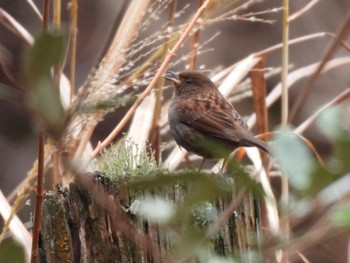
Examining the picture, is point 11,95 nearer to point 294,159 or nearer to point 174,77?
point 294,159

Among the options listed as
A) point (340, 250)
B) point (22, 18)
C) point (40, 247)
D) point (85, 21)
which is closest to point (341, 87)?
point (85, 21)

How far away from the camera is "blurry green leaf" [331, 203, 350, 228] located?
2.06 ft

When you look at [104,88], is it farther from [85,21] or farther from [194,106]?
[85,21]

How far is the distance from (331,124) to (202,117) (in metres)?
2.97

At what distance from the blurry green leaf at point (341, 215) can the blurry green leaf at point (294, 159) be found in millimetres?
35

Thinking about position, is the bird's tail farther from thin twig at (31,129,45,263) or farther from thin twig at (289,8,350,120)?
thin twig at (289,8,350,120)

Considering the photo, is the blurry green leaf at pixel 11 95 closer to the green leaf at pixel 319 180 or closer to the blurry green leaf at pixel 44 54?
the blurry green leaf at pixel 44 54

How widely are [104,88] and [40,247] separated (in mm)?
561

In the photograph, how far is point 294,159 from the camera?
675 millimetres

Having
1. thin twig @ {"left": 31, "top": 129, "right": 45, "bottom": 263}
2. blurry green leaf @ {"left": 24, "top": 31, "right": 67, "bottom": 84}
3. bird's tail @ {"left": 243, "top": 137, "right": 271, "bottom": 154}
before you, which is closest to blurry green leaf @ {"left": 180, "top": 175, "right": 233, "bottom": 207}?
blurry green leaf @ {"left": 24, "top": 31, "right": 67, "bottom": 84}

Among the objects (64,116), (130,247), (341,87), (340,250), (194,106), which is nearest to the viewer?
(64,116)

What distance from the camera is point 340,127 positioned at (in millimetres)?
655

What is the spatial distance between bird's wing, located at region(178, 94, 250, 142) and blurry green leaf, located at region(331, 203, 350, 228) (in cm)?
256

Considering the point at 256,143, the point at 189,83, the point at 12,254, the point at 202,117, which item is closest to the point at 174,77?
the point at 189,83
